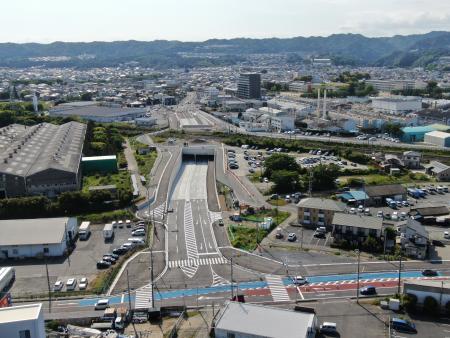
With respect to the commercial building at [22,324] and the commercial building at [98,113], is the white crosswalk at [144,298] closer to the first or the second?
the commercial building at [22,324]

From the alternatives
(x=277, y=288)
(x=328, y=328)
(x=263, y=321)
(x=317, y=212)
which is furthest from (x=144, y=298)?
(x=317, y=212)

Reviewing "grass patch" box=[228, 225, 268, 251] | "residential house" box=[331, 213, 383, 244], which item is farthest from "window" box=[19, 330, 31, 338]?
"residential house" box=[331, 213, 383, 244]

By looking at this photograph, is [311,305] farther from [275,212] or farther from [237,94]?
[237,94]

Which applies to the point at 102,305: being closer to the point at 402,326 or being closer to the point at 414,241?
the point at 402,326

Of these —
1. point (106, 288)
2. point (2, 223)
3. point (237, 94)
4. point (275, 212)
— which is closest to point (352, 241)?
point (275, 212)

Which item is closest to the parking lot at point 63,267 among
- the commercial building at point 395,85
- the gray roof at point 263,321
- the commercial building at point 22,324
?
the commercial building at point 22,324

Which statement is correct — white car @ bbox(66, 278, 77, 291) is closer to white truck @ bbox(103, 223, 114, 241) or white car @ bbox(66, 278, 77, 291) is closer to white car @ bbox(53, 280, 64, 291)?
white car @ bbox(53, 280, 64, 291)
